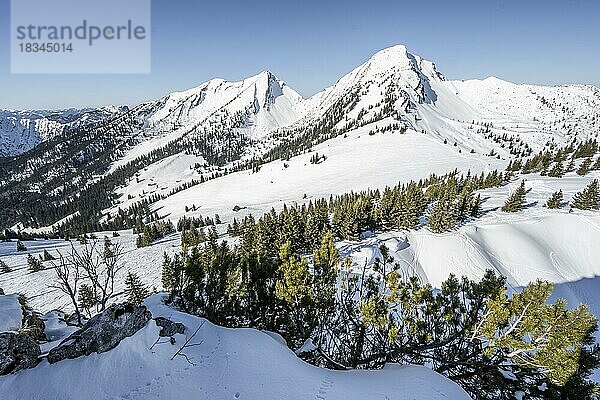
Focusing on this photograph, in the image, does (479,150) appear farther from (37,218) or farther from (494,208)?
(37,218)

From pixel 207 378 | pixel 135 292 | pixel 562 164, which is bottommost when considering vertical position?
pixel 135 292

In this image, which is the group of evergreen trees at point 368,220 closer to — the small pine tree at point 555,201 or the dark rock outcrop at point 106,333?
the small pine tree at point 555,201

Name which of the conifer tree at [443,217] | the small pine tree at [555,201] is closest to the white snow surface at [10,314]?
the conifer tree at [443,217]

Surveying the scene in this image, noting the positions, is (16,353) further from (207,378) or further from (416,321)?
(416,321)

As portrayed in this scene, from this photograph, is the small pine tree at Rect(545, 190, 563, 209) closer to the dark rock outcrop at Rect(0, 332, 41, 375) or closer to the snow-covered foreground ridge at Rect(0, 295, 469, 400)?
the snow-covered foreground ridge at Rect(0, 295, 469, 400)

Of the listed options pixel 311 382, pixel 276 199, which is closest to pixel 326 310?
pixel 311 382

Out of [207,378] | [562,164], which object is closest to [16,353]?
[207,378]
